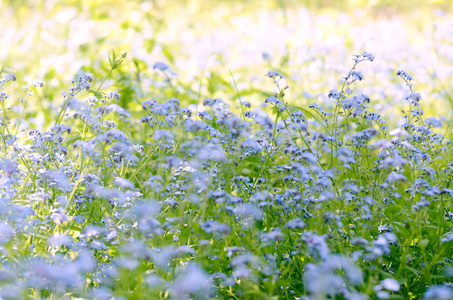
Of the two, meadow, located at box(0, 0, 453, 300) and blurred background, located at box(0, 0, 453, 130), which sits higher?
blurred background, located at box(0, 0, 453, 130)

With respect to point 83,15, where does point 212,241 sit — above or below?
below

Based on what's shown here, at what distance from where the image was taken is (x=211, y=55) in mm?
8469

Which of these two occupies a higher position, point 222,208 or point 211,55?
point 211,55

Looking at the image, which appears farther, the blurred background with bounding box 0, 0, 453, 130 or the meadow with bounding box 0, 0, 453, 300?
the blurred background with bounding box 0, 0, 453, 130

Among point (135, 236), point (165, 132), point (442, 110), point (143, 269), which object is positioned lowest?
point (143, 269)

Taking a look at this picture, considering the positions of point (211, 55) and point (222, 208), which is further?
point (211, 55)

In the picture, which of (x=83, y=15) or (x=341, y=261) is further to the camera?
(x=83, y=15)

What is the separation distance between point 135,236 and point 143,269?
26 centimetres

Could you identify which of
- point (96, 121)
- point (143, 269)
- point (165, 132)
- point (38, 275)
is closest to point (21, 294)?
point (38, 275)

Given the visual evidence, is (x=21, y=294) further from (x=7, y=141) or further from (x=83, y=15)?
(x=83, y=15)

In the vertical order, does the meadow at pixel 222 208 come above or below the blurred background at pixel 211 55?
below

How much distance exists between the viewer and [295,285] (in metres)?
3.09

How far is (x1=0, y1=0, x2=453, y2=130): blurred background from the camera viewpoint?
6387 millimetres

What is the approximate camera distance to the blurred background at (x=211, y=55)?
639cm
